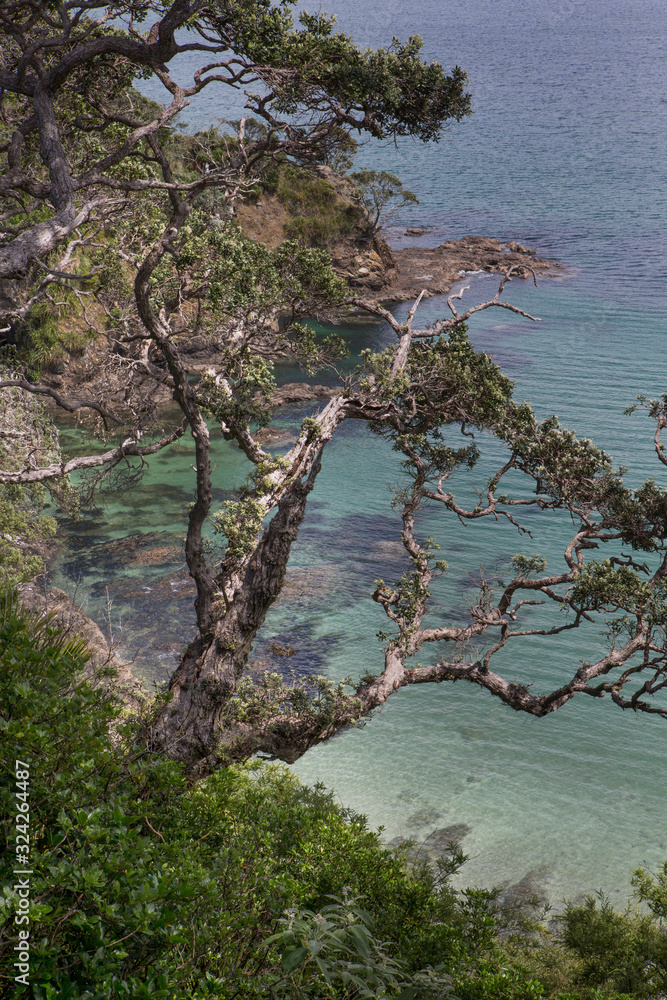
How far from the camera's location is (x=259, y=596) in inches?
422

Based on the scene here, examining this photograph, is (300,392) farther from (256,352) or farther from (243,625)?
(243,625)

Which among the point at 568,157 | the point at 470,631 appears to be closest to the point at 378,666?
the point at 470,631

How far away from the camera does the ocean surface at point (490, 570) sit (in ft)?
53.0

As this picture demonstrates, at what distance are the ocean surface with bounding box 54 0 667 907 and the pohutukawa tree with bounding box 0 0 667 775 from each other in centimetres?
406

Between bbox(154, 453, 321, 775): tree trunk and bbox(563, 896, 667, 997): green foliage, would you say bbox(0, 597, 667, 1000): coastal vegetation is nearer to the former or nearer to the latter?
bbox(563, 896, 667, 997): green foliage

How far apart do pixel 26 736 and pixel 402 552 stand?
22.4 metres

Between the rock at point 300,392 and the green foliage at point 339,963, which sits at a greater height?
the rock at point 300,392

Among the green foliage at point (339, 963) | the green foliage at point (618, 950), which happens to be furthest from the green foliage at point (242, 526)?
the green foliage at point (618, 950)

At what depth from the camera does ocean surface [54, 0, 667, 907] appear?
635 inches
